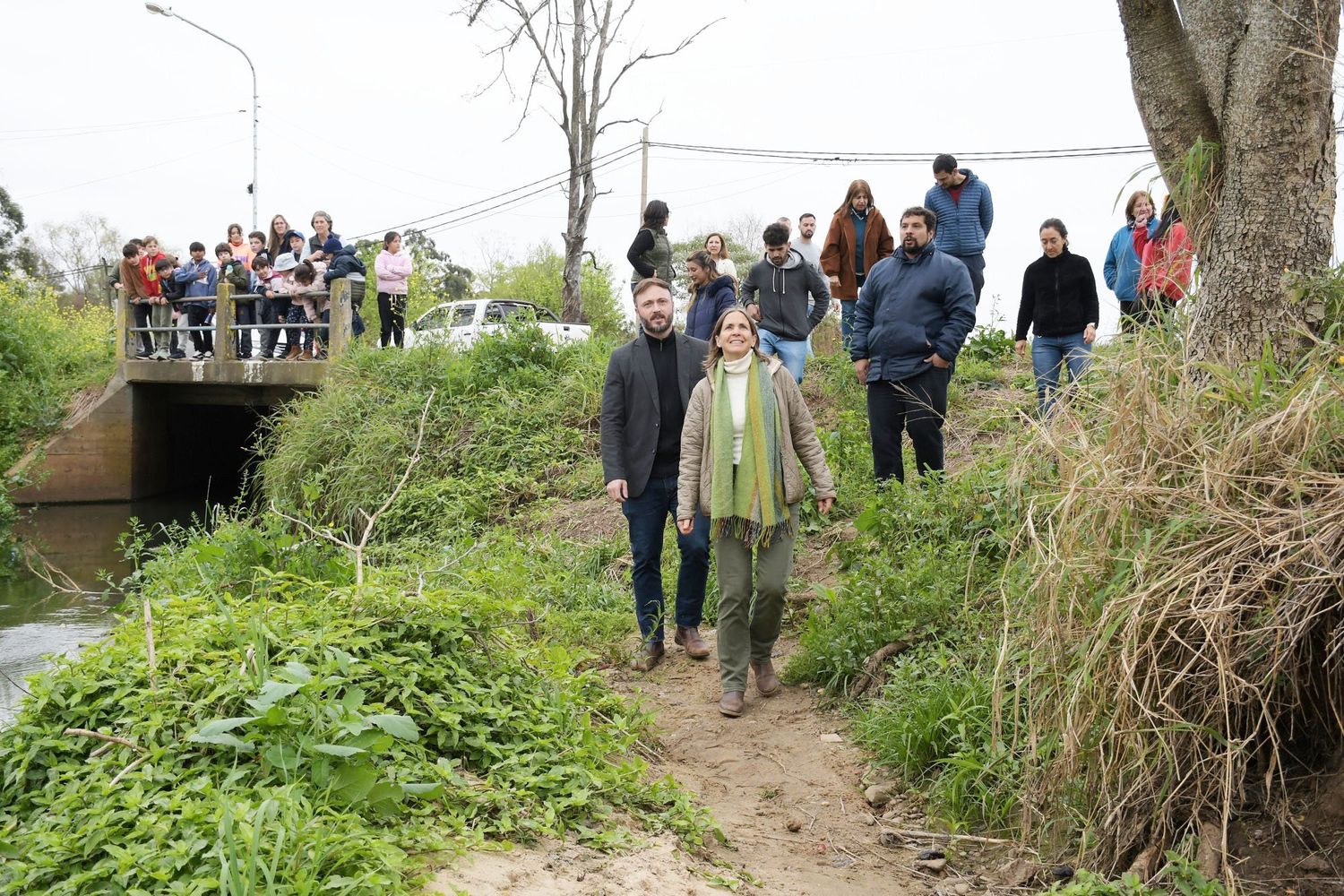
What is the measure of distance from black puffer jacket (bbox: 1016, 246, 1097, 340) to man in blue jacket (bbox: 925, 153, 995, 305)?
831 mm

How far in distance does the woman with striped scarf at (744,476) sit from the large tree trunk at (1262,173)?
1.96 meters

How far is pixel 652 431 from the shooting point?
21.4ft

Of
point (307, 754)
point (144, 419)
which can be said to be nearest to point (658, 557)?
point (307, 754)

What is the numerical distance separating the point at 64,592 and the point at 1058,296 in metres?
7.31

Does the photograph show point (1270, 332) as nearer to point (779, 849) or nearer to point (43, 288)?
point (779, 849)

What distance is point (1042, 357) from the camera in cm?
866

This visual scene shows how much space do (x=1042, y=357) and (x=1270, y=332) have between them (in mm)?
4003

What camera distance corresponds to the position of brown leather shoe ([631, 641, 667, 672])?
6680 mm

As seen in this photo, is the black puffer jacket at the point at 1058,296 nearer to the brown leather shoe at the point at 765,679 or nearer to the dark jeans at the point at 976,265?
the dark jeans at the point at 976,265

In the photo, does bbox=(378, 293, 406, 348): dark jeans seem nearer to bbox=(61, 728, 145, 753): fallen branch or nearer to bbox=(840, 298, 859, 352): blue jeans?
bbox=(840, 298, 859, 352): blue jeans

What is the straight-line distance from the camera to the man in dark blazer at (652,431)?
21.3 ft

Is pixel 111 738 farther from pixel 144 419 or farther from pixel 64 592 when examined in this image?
pixel 144 419

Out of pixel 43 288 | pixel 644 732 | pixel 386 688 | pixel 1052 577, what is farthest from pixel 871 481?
pixel 43 288

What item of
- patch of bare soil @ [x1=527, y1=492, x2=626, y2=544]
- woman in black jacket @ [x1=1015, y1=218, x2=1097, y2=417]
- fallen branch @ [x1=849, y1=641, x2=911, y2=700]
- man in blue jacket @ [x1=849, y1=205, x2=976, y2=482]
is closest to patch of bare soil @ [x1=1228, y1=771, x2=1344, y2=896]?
fallen branch @ [x1=849, y1=641, x2=911, y2=700]
